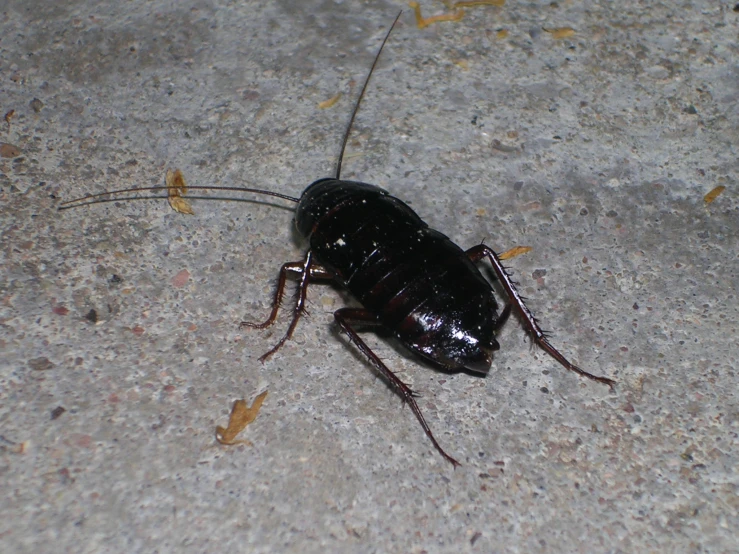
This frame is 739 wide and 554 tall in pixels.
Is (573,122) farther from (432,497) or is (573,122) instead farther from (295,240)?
(432,497)

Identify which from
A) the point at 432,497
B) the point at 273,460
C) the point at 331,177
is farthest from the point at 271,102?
the point at 432,497

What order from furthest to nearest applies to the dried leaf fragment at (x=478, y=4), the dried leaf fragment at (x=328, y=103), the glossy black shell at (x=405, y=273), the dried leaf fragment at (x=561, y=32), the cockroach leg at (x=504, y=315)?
the dried leaf fragment at (x=478, y=4)
the dried leaf fragment at (x=561, y=32)
the dried leaf fragment at (x=328, y=103)
the cockroach leg at (x=504, y=315)
the glossy black shell at (x=405, y=273)

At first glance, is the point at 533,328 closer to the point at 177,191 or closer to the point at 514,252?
the point at 514,252

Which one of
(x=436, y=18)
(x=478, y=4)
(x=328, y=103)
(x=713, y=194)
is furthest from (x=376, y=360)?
(x=478, y=4)

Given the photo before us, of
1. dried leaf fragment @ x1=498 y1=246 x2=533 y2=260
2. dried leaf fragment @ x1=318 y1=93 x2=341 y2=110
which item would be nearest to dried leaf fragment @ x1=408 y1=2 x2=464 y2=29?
dried leaf fragment @ x1=318 y1=93 x2=341 y2=110

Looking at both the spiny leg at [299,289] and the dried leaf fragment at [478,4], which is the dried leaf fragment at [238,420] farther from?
the dried leaf fragment at [478,4]

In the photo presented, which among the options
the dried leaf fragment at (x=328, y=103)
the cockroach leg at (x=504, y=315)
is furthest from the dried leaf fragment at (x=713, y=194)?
the dried leaf fragment at (x=328, y=103)
